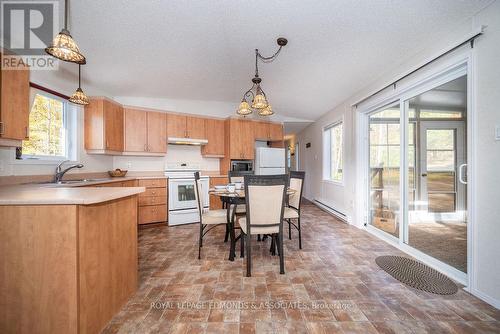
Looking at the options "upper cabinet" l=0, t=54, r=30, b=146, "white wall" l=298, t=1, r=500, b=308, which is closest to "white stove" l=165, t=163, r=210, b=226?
"upper cabinet" l=0, t=54, r=30, b=146

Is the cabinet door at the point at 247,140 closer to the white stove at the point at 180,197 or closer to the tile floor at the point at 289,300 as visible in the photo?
the white stove at the point at 180,197

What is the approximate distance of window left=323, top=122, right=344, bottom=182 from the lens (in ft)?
15.1

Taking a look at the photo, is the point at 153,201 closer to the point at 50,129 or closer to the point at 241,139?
the point at 50,129

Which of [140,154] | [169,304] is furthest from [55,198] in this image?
[140,154]

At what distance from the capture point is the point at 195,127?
4.28 m

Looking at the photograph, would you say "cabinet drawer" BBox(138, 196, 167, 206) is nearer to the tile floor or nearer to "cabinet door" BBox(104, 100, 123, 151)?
"cabinet door" BBox(104, 100, 123, 151)

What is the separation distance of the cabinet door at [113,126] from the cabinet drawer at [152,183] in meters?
0.77

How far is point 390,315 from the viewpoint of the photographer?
1.44 metres

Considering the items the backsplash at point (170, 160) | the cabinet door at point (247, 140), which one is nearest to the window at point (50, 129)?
the backsplash at point (170, 160)

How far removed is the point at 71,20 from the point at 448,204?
6.34 m

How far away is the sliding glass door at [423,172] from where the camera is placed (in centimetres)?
257

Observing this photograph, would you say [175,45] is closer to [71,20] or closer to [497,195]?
[71,20]

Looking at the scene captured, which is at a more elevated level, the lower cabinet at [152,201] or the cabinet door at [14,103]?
the cabinet door at [14,103]

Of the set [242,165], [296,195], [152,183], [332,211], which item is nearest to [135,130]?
[152,183]
